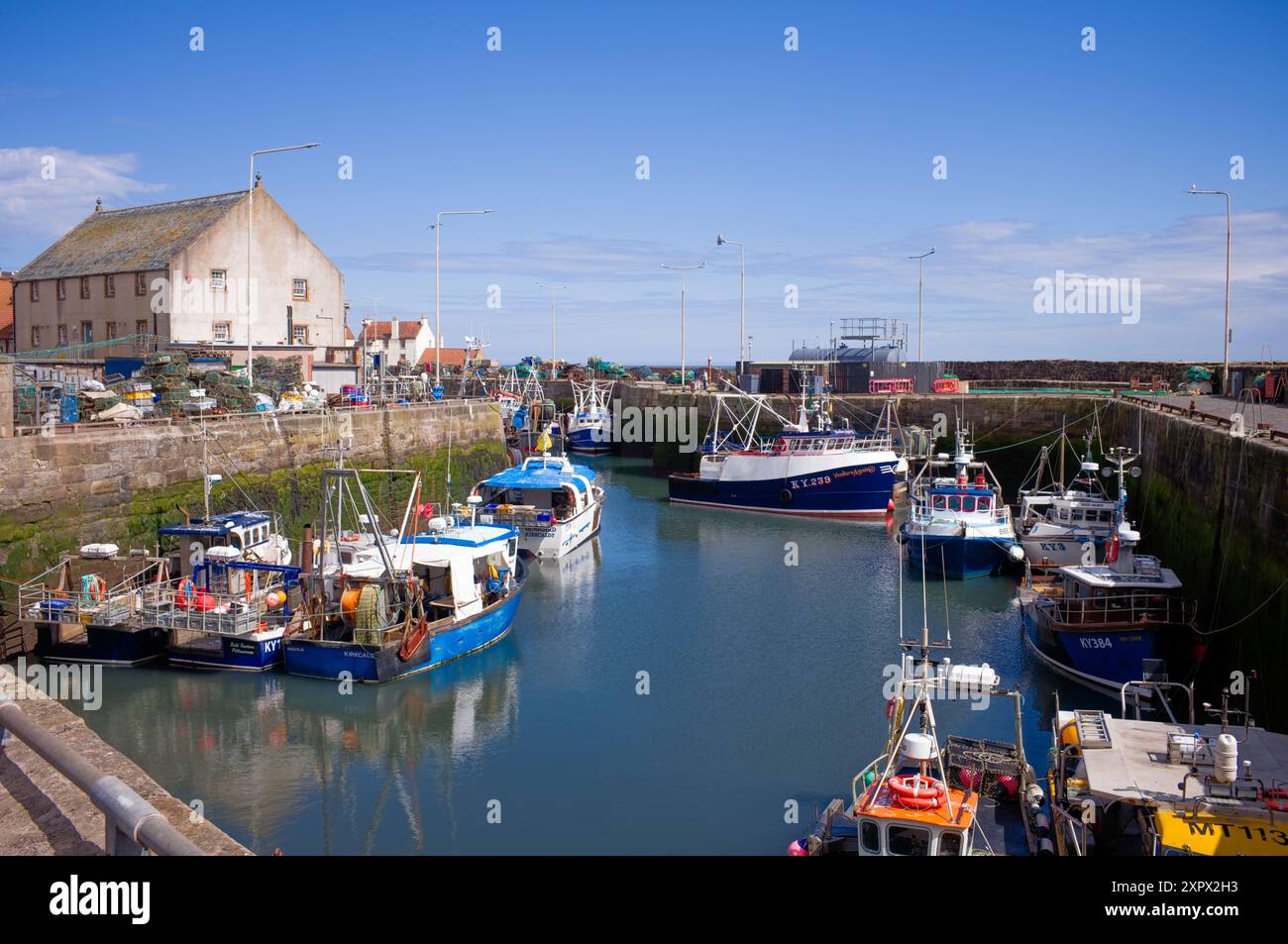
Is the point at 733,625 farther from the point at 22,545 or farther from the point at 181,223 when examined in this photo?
the point at 181,223

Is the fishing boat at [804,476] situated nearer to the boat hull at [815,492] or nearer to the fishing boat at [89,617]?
the boat hull at [815,492]

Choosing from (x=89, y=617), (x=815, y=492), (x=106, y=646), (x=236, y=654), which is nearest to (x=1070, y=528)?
(x=815, y=492)

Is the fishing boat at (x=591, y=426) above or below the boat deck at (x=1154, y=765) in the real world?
above

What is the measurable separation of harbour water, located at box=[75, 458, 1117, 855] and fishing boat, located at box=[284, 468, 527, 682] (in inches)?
17.1

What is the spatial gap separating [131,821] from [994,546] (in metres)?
25.7

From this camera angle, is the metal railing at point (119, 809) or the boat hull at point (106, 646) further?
the boat hull at point (106, 646)

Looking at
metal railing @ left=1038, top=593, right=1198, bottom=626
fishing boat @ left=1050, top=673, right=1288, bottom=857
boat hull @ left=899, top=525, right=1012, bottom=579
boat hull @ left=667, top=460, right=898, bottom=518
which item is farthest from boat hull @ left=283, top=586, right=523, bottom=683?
boat hull @ left=667, top=460, right=898, bottom=518

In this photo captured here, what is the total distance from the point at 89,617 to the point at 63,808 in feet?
41.9

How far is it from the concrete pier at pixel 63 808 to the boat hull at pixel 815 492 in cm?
3205

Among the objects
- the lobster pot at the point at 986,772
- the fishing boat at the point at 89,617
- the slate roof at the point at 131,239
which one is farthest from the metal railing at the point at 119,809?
the slate roof at the point at 131,239

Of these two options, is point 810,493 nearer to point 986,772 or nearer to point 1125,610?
point 1125,610

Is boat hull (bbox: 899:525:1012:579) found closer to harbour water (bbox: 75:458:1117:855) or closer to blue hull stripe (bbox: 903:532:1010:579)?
blue hull stripe (bbox: 903:532:1010:579)

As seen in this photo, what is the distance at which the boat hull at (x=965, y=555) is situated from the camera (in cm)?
2747
